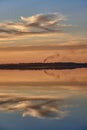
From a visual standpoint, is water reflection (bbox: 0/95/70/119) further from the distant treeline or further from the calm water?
the distant treeline

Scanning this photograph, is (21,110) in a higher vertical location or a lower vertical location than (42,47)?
lower

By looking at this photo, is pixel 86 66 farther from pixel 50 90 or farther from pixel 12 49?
pixel 12 49

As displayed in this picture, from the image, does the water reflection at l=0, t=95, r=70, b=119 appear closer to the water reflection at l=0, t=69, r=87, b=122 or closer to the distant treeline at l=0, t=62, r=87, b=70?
the water reflection at l=0, t=69, r=87, b=122

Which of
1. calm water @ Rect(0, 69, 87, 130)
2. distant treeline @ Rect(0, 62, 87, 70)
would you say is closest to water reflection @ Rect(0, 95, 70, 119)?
calm water @ Rect(0, 69, 87, 130)

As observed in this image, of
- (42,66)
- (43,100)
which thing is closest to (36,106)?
(43,100)

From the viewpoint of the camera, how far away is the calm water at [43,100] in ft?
3.64

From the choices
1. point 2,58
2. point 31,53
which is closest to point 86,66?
point 31,53

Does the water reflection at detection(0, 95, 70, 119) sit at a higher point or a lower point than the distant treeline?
lower

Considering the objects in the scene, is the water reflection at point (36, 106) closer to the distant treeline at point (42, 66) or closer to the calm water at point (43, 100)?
the calm water at point (43, 100)

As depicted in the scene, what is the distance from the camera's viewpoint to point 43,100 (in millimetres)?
1142

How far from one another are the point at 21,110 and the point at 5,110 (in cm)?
6

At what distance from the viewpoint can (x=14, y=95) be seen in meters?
1.16

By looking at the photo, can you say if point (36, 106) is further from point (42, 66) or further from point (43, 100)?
point (42, 66)

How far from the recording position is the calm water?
3.64ft
